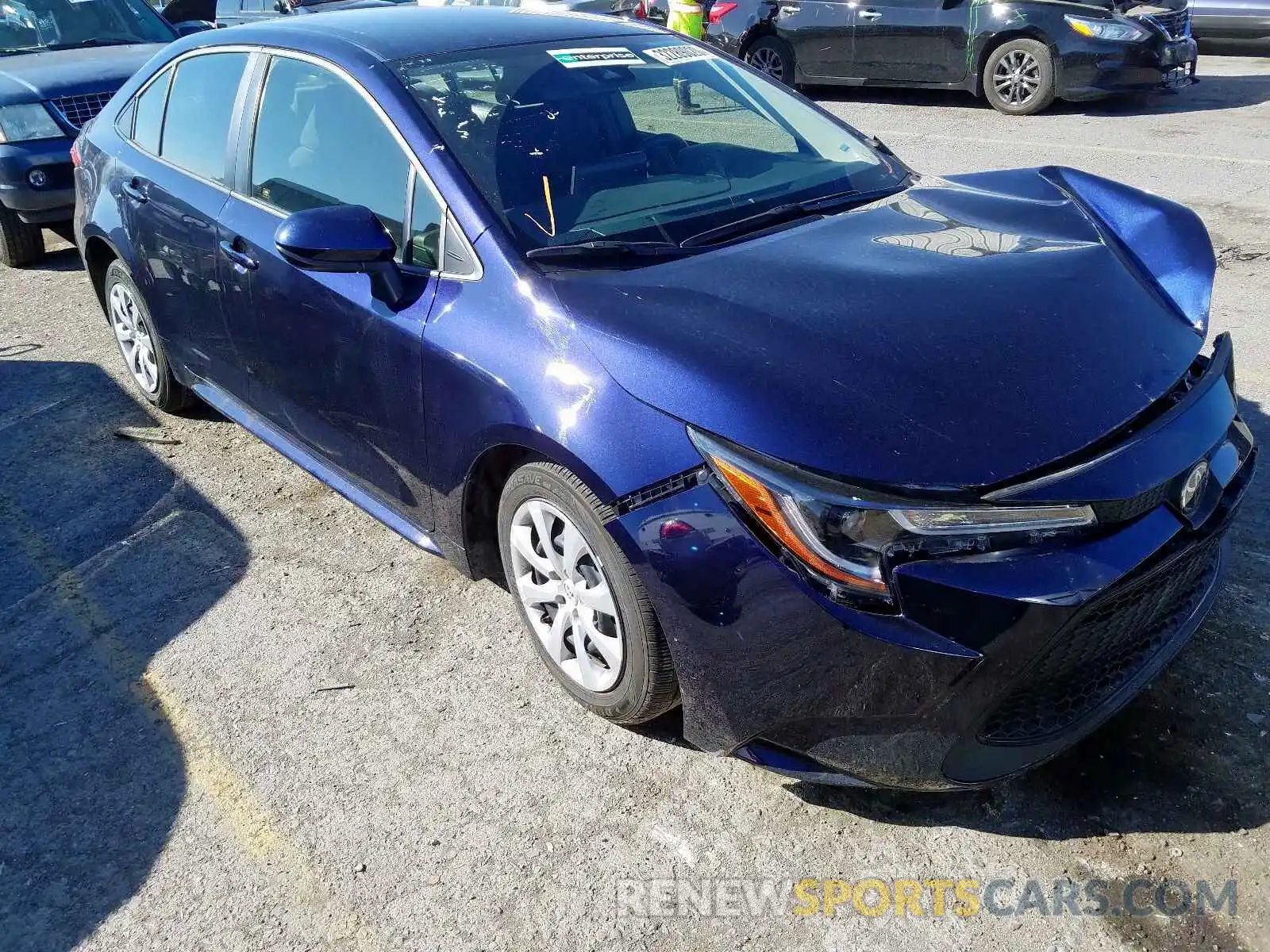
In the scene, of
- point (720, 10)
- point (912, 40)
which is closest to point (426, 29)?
point (912, 40)

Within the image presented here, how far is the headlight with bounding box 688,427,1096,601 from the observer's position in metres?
2.12

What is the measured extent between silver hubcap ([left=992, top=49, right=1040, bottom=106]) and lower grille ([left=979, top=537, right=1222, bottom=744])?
851cm

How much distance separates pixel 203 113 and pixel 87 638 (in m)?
1.92

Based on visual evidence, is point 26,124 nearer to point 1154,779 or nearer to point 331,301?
point 331,301

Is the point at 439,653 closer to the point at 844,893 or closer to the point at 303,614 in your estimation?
the point at 303,614

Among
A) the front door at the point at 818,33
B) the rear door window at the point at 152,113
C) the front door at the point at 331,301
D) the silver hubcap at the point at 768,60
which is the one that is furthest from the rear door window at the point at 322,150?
the silver hubcap at the point at 768,60

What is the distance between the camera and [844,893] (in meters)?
2.36

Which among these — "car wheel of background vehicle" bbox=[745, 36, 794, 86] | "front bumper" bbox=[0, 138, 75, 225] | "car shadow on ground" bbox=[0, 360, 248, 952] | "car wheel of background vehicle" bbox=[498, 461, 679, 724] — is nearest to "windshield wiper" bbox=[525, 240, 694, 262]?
"car wheel of background vehicle" bbox=[498, 461, 679, 724]

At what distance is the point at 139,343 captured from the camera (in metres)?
4.79

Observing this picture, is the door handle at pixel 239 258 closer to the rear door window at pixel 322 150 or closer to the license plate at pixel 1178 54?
the rear door window at pixel 322 150

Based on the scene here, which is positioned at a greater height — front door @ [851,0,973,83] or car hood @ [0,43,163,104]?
car hood @ [0,43,163,104]

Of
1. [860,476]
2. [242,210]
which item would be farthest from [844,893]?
[242,210]

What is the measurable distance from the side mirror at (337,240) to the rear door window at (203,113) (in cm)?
111

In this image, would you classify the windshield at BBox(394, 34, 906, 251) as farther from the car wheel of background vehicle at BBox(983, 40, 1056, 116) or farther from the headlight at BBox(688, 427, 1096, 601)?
the car wheel of background vehicle at BBox(983, 40, 1056, 116)
